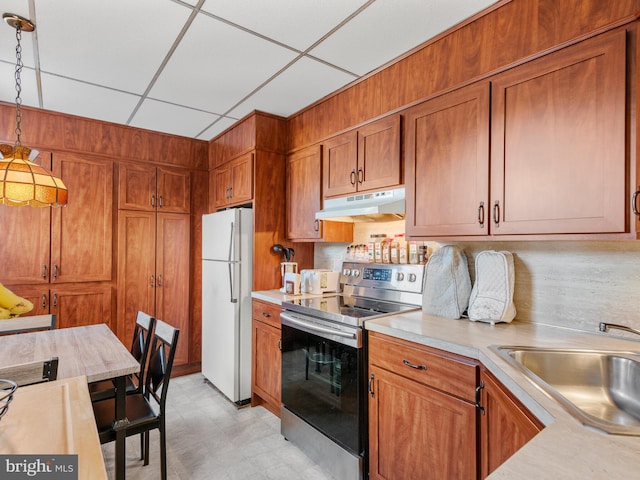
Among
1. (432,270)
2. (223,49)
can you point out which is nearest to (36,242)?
(223,49)

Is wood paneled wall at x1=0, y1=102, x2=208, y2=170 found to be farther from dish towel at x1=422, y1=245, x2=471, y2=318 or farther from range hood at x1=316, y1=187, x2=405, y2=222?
dish towel at x1=422, y1=245, x2=471, y2=318

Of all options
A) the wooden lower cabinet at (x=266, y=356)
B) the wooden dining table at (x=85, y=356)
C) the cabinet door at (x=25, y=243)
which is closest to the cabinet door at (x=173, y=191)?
the cabinet door at (x=25, y=243)

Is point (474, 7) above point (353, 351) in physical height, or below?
above

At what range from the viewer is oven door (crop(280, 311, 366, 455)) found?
1905mm

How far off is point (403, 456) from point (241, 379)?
1667 millimetres

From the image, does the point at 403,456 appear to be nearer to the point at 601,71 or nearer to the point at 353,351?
the point at 353,351

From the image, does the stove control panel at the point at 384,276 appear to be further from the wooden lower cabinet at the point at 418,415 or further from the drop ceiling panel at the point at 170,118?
the drop ceiling panel at the point at 170,118

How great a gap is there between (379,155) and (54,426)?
2.03 m

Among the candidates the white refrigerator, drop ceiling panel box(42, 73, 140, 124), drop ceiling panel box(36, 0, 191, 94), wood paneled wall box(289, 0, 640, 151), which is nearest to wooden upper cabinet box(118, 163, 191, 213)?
drop ceiling panel box(42, 73, 140, 124)

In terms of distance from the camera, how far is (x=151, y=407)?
6.50ft

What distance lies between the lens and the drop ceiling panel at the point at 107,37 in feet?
5.70

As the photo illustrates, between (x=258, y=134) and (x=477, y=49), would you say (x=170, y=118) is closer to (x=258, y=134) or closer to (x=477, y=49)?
(x=258, y=134)

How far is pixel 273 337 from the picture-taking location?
8.89 ft

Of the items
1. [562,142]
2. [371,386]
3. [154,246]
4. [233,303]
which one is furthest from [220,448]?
[562,142]
